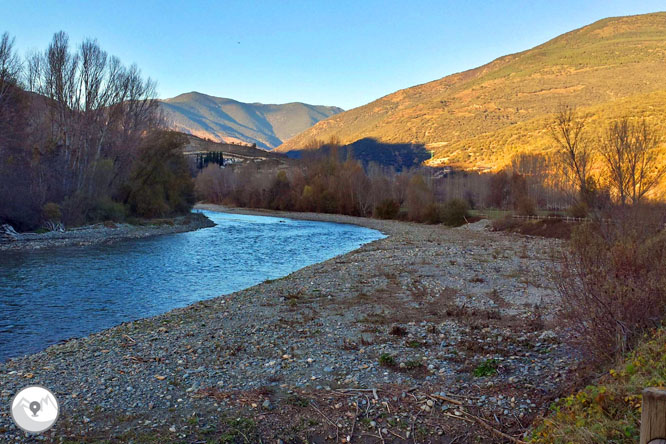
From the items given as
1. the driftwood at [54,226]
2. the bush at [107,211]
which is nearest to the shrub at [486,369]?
the driftwood at [54,226]

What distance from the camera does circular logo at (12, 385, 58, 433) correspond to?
570cm

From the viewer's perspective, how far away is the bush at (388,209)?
6350cm

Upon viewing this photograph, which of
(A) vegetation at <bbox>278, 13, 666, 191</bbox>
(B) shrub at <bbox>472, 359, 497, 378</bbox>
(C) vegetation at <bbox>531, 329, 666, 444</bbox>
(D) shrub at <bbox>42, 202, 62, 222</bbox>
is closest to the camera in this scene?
(C) vegetation at <bbox>531, 329, 666, 444</bbox>

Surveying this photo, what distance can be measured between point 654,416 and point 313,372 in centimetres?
557

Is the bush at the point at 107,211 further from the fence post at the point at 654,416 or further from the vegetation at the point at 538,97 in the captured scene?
the vegetation at the point at 538,97

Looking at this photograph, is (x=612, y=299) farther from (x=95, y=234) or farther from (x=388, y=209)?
(x=388, y=209)

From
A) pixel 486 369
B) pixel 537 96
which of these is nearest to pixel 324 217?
pixel 486 369

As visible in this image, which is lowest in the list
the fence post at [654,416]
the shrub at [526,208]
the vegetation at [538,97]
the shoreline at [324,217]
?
the shoreline at [324,217]

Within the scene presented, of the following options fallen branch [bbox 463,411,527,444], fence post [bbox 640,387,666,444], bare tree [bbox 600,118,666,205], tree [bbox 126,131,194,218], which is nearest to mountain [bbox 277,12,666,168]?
tree [bbox 126,131,194,218]

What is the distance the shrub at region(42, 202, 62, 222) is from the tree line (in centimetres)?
7

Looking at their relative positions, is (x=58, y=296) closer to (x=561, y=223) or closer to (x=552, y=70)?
(x=561, y=223)

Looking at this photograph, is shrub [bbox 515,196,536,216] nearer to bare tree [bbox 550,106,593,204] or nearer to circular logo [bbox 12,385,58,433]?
bare tree [bbox 550,106,593,204]

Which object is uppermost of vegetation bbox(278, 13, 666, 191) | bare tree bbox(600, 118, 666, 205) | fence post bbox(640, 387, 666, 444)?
vegetation bbox(278, 13, 666, 191)

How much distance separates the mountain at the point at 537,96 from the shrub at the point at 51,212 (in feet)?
175
